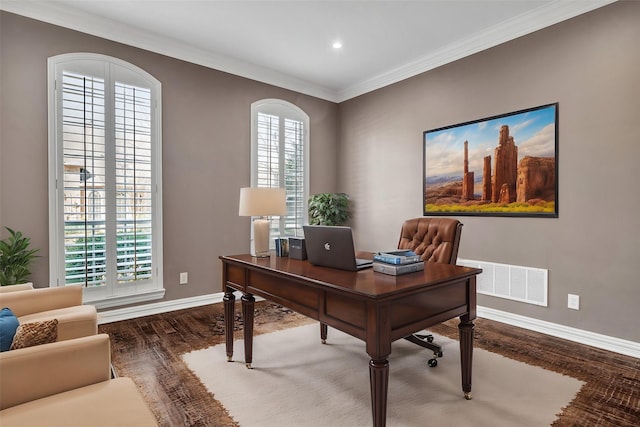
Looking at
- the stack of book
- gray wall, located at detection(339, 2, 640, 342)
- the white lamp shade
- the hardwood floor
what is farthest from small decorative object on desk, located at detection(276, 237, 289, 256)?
gray wall, located at detection(339, 2, 640, 342)

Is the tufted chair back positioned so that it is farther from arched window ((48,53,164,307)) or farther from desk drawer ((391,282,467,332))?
arched window ((48,53,164,307))

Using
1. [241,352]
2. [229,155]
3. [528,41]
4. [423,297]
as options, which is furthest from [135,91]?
[528,41]

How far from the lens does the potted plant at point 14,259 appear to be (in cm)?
279

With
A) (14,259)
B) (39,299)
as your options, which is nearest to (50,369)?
(39,299)

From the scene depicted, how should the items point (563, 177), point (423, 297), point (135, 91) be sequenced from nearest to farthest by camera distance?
1. point (423, 297)
2. point (563, 177)
3. point (135, 91)

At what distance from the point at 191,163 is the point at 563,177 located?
375cm

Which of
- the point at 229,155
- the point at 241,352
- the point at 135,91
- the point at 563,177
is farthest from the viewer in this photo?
the point at 229,155

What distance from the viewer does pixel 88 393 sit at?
52.6 inches

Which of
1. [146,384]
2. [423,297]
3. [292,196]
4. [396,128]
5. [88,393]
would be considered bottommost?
[146,384]

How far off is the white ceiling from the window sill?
2587 mm

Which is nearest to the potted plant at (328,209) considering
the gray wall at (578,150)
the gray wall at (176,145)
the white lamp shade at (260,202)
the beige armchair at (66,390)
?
the gray wall at (176,145)

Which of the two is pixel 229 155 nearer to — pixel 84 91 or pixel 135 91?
pixel 135 91

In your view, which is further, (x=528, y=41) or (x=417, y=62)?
(x=417, y=62)

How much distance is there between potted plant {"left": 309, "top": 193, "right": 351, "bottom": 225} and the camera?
487cm
